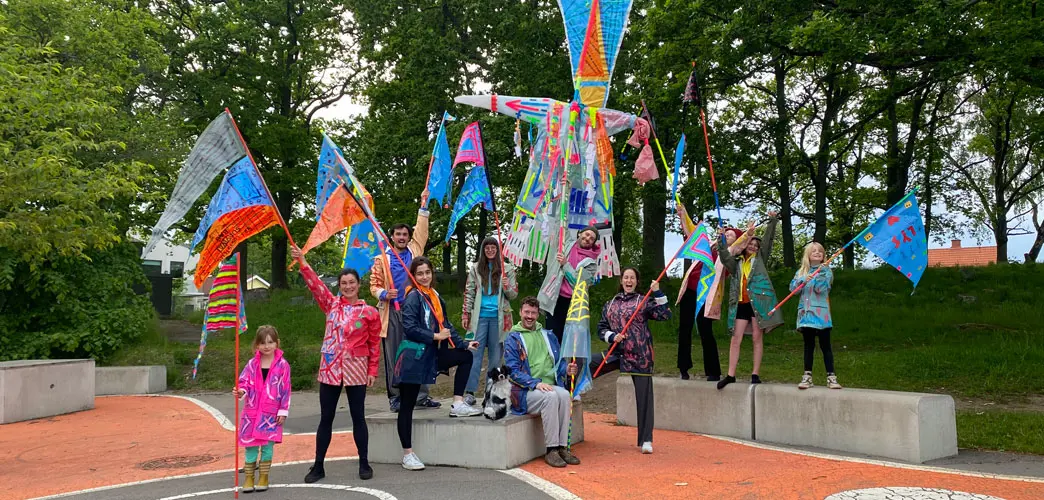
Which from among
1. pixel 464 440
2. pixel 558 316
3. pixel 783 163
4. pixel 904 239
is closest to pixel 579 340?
pixel 558 316

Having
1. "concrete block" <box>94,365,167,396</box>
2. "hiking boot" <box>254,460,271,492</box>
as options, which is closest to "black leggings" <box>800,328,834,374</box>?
"hiking boot" <box>254,460,271,492</box>

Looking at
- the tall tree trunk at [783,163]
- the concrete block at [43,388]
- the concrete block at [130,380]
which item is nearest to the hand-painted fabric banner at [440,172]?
the concrete block at [43,388]

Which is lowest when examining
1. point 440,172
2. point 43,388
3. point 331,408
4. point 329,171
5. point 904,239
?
point 43,388

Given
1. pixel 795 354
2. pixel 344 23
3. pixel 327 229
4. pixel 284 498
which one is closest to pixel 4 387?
pixel 327 229

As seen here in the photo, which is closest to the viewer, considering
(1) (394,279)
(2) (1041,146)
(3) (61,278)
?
(1) (394,279)

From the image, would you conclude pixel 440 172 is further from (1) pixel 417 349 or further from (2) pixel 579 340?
(1) pixel 417 349

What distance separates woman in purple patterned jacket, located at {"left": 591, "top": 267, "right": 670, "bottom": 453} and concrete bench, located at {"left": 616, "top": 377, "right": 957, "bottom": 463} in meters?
1.53

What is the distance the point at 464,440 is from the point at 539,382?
84 cm

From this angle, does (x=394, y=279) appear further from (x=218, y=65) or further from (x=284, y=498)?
(x=218, y=65)

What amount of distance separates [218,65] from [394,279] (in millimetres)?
23641

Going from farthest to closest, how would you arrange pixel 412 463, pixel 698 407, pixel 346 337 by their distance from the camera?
1. pixel 698 407
2. pixel 412 463
3. pixel 346 337

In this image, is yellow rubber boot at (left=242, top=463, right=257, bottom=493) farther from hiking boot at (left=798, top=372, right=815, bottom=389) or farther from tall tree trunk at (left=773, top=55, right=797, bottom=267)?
tall tree trunk at (left=773, top=55, right=797, bottom=267)

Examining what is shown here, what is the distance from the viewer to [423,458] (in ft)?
22.9

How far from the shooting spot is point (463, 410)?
717 centimetres
